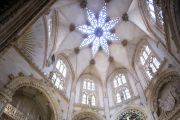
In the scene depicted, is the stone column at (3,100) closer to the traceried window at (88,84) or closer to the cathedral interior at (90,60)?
the cathedral interior at (90,60)

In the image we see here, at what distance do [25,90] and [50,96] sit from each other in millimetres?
2156

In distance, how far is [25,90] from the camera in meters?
12.1

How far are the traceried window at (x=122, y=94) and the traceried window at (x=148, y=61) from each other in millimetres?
3554

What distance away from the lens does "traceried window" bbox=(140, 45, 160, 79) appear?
1454cm

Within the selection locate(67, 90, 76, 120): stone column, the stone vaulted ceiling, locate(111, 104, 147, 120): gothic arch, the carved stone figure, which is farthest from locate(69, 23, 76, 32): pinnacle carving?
the carved stone figure

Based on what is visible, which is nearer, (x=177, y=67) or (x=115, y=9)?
(x=177, y=67)

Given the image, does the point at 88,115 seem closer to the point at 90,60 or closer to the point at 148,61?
the point at 90,60

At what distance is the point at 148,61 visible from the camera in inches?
627

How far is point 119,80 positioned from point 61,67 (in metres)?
8.27

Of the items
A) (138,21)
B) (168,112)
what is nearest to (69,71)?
Result: (138,21)

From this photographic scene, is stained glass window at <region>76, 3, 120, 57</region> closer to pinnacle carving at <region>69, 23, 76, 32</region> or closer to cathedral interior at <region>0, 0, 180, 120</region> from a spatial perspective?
cathedral interior at <region>0, 0, 180, 120</region>

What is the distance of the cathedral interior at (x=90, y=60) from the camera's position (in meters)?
8.34

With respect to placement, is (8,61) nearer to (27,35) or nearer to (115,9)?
(27,35)

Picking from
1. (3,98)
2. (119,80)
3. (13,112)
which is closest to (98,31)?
(119,80)
